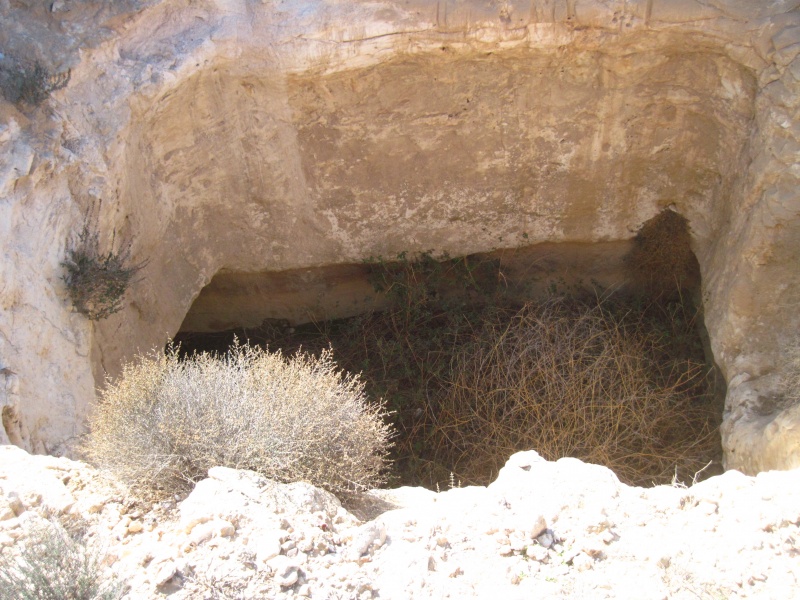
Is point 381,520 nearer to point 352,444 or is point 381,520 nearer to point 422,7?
point 352,444

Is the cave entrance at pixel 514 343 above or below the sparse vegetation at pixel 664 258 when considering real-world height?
below

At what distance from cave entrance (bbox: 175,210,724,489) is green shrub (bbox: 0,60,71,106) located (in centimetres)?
185

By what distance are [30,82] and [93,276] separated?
0.96 m

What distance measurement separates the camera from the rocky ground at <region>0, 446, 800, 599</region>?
247 centimetres

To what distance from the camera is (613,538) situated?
2.67 meters

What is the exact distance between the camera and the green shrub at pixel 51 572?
2.23 metres

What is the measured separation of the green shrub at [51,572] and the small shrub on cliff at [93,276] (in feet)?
5.13

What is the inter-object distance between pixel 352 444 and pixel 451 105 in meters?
2.33

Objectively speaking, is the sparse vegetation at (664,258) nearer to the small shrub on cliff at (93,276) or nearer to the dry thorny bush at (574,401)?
the dry thorny bush at (574,401)

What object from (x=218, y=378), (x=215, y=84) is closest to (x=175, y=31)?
(x=215, y=84)

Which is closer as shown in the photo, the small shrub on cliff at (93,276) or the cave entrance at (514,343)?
the small shrub on cliff at (93,276)

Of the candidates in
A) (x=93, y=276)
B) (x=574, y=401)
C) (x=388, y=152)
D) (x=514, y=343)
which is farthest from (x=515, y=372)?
(x=93, y=276)

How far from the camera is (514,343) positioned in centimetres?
529

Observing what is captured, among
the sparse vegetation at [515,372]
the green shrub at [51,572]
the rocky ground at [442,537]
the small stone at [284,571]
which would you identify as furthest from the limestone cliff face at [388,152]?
the small stone at [284,571]
